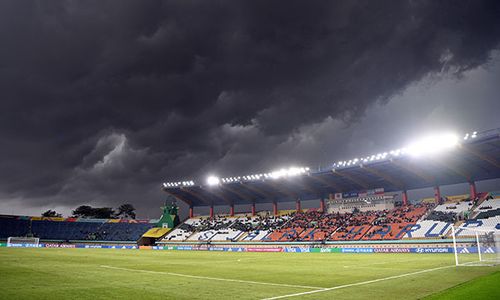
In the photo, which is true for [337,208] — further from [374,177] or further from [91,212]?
[91,212]

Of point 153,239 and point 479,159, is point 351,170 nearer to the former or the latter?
point 479,159

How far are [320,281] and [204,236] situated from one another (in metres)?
70.3

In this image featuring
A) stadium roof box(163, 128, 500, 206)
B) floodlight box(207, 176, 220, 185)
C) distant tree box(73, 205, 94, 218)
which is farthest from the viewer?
distant tree box(73, 205, 94, 218)

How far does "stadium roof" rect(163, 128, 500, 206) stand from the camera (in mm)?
50094

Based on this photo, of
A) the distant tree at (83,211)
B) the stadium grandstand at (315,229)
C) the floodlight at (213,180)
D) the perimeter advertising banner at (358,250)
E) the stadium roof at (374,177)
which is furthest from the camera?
the distant tree at (83,211)

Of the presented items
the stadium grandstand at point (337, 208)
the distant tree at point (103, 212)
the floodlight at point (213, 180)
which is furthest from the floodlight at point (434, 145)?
the distant tree at point (103, 212)

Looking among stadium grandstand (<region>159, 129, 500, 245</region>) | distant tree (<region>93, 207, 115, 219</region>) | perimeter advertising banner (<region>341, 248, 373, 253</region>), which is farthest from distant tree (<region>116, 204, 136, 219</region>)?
perimeter advertising banner (<region>341, 248, 373, 253</region>)

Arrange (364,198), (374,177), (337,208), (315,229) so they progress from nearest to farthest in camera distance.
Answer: (374,177) < (315,229) < (364,198) < (337,208)

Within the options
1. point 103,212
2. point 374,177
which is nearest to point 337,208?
point 374,177

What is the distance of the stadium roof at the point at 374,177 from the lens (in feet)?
164

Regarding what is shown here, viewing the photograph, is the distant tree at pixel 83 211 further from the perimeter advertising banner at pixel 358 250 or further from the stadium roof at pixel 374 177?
the perimeter advertising banner at pixel 358 250

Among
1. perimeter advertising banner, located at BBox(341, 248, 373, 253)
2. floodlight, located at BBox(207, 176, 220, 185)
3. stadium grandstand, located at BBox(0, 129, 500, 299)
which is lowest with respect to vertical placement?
perimeter advertising banner, located at BBox(341, 248, 373, 253)

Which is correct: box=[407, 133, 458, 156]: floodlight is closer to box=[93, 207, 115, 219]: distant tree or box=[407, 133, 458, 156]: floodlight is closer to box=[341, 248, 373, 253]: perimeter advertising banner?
box=[341, 248, 373, 253]: perimeter advertising banner

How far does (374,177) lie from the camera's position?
64.6 m
